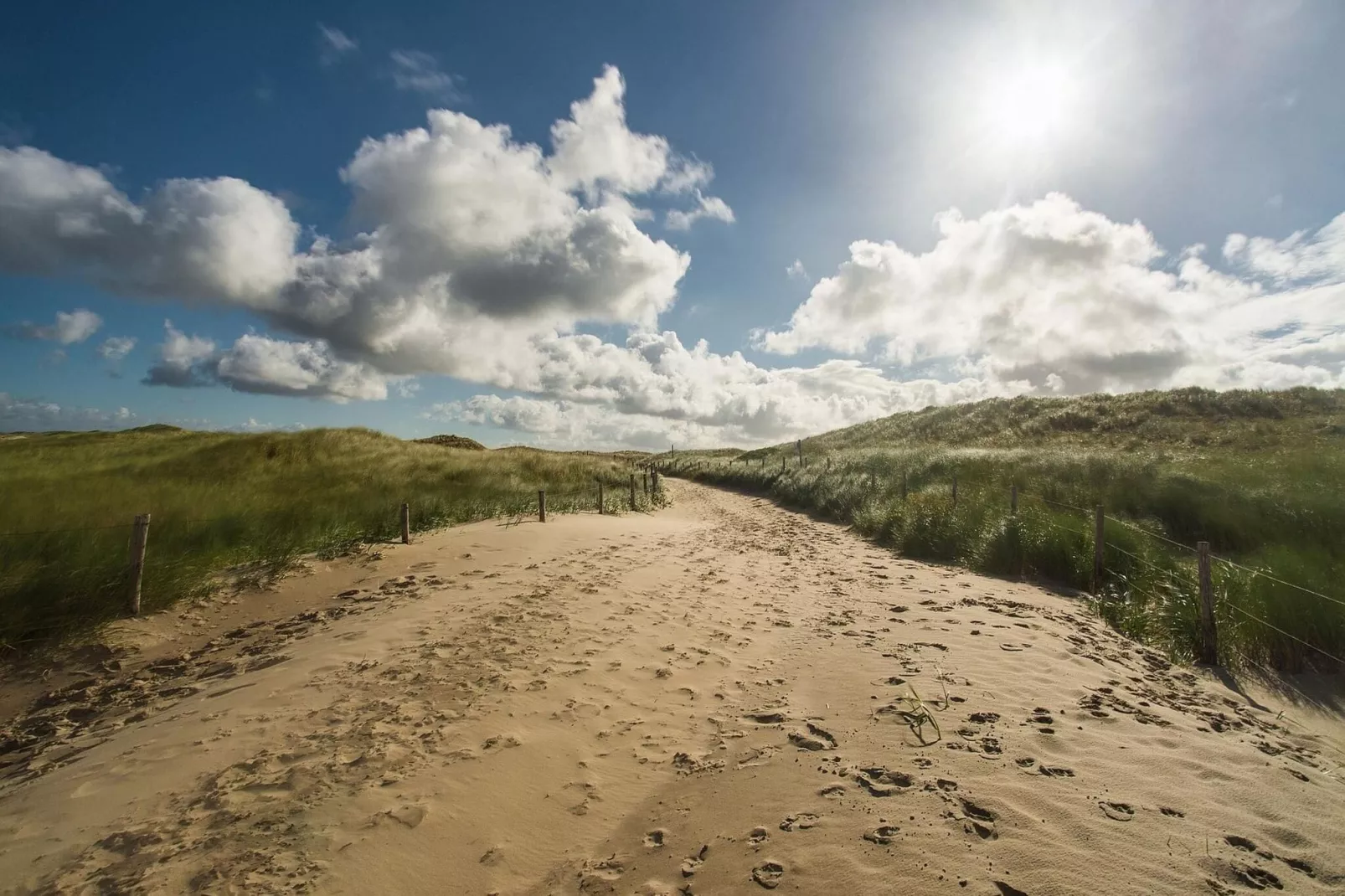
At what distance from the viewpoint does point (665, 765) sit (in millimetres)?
4383

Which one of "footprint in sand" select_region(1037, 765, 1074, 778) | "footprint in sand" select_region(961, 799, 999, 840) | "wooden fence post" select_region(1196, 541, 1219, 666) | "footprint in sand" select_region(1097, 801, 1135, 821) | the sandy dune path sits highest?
"wooden fence post" select_region(1196, 541, 1219, 666)

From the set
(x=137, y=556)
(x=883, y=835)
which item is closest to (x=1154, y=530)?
(x=883, y=835)

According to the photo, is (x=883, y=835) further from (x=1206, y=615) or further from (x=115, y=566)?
(x=115, y=566)

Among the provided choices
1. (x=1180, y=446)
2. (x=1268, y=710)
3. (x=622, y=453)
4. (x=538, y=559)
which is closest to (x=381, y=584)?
(x=538, y=559)

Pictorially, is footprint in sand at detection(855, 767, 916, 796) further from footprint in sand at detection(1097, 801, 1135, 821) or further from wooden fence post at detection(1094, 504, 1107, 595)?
wooden fence post at detection(1094, 504, 1107, 595)

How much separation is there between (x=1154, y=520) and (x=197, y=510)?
20.2 m

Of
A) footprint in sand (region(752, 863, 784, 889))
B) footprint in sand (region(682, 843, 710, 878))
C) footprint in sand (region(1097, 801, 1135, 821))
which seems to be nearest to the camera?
footprint in sand (region(752, 863, 784, 889))

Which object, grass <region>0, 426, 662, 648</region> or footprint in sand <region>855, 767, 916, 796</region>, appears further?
grass <region>0, 426, 662, 648</region>

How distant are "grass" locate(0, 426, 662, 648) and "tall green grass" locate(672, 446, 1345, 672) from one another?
11.6 m

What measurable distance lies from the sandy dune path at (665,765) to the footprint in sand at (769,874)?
1 centimetres

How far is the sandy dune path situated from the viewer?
10.3 ft

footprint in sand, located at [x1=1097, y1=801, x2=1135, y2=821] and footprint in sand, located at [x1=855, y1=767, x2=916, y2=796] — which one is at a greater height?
footprint in sand, located at [x1=1097, y1=801, x2=1135, y2=821]

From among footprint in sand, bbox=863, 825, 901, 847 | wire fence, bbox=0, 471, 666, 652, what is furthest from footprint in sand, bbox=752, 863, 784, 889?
wire fence, bbox=0, 471, 666, 652

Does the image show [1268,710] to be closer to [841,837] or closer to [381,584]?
[841,837]
